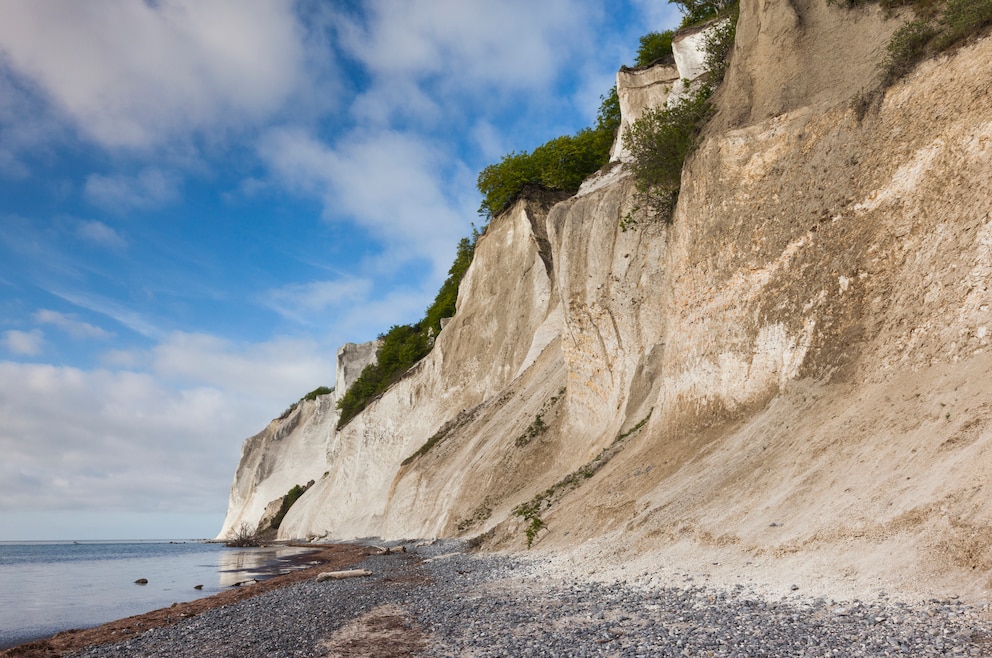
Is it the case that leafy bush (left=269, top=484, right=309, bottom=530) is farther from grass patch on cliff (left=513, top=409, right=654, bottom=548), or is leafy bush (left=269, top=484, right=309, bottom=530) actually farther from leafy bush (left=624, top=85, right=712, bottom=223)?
leafy bush (left=624, top=85, right=712, bottom=223)

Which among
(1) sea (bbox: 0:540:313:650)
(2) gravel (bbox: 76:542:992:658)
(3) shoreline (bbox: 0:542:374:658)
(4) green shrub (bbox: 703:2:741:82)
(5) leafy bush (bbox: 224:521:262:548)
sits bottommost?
(1) sea (bbox: 0:540:313:650)

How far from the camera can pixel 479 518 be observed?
72.6 feet

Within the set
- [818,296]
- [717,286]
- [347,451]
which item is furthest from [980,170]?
[347,451]

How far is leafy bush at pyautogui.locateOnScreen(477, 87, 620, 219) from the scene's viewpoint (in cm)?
3525

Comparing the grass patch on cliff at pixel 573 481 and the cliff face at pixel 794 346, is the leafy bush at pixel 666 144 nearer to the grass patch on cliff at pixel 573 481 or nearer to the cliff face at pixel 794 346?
the cliff face at pixel 794 346

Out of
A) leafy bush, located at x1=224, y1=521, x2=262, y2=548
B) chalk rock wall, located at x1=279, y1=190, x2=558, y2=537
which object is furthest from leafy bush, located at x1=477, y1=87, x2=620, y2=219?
leafy bush, located at x1=224, y1=521, x2=262, y2=548

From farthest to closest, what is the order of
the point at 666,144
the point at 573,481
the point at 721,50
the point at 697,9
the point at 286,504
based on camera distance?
1. the point at 286,504
2. the point at 697,9
3. the point at 721,50
4. the point at 666,144
5. the point at 573,481

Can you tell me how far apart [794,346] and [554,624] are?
7.97 meters

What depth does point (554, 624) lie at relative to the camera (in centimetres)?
744

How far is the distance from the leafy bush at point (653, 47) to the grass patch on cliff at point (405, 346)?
18.7m

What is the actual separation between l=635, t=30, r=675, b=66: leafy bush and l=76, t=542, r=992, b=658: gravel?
94.7ft

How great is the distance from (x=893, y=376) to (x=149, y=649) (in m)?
12.0

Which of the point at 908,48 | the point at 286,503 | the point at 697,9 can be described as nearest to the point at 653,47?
the point at 697,9

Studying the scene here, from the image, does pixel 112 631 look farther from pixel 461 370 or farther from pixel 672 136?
pixel 461 370
